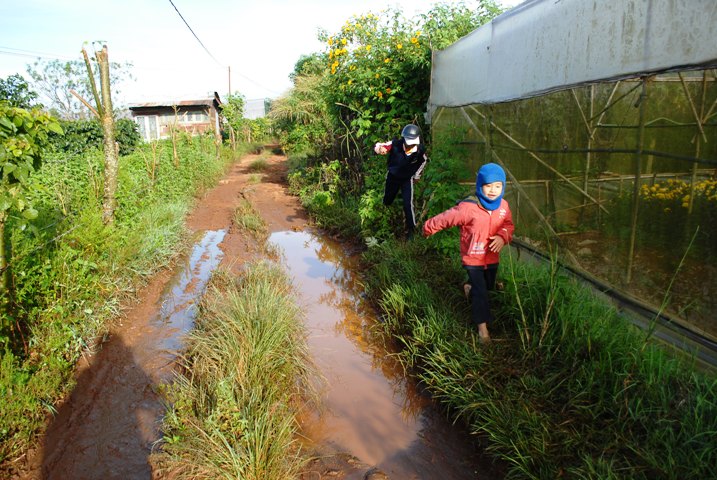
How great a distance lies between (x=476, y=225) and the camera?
3820mm

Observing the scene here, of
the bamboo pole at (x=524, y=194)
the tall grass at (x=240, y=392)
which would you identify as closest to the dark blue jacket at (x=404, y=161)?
the bamboo pole at (x=524, y=194)

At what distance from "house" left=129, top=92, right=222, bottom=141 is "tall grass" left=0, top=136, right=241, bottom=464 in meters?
22.5

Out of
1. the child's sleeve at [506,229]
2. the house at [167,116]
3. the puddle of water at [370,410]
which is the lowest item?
the puddle of water at [370,410]

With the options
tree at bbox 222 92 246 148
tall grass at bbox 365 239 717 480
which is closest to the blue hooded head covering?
tall grass at bbox 365 239 717 480

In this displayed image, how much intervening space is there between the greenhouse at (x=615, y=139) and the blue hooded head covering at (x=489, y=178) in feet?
2.31

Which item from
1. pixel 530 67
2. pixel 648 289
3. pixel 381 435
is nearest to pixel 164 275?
pixel 381 435

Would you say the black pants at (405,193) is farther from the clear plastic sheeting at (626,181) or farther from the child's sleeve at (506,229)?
the child's sleeve at (506,229)

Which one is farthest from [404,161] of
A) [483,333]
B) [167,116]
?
[167,116]

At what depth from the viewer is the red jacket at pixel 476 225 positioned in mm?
3818

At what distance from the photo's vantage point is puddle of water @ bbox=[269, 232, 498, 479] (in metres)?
3.16

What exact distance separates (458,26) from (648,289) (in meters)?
5.98

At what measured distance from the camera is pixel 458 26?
8.17 metres

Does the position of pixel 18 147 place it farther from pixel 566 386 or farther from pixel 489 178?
pixel 566 386

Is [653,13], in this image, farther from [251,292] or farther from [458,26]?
[458,26]
